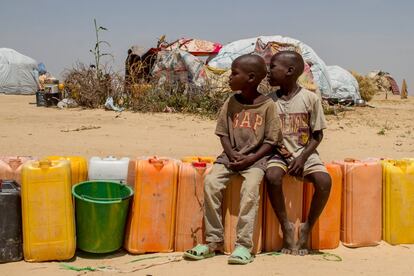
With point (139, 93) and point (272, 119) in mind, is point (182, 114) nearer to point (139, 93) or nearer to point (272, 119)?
point (139, 93)

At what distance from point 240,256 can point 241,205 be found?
0.35 metres

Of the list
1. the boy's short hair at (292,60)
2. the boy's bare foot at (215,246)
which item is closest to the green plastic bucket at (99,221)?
the boy's bare foot at (215,246)

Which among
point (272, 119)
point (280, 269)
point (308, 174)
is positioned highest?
point (272, 119)

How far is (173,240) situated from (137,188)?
0.48 metres

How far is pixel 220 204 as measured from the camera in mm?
3803

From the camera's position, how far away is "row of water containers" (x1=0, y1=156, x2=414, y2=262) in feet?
11.8

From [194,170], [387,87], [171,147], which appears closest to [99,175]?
[194,170]

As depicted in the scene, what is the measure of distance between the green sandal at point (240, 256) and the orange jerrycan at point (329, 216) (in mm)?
622

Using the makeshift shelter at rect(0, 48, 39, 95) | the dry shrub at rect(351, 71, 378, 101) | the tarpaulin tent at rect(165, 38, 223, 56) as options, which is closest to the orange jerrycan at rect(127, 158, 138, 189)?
the tarpaulin tent at rect(165, 38, 223, 56)

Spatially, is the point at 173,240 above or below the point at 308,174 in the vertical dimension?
below

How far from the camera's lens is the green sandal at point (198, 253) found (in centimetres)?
371

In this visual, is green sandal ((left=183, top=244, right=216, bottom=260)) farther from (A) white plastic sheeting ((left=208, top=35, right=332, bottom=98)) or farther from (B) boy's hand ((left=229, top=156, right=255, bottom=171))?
(A) white plastic sheeting ((left=208, top=35, right=332, bottom=98))

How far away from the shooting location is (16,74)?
89.5 feet

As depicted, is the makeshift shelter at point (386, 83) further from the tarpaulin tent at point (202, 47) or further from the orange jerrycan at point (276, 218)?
the orange jerrycan at point (276, 218)
